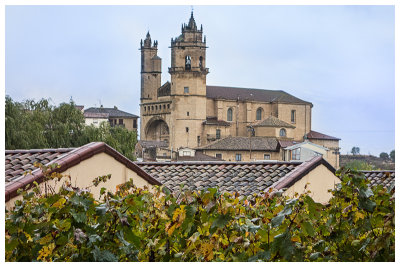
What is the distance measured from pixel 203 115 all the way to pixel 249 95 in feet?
39.0

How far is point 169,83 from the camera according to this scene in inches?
3639

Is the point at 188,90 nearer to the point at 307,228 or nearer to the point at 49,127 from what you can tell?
the point at 49,127

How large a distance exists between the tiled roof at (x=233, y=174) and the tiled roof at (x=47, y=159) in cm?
207

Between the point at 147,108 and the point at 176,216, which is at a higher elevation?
the point at 147,108

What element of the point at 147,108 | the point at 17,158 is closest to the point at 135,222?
the point at 17,158

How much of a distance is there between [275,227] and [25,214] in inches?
47.0

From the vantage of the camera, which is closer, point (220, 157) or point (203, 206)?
point (203, 206)

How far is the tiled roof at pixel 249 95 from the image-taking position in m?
93.6

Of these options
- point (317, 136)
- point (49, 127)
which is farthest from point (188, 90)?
point (49, 127)

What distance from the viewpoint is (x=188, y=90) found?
87.4m
